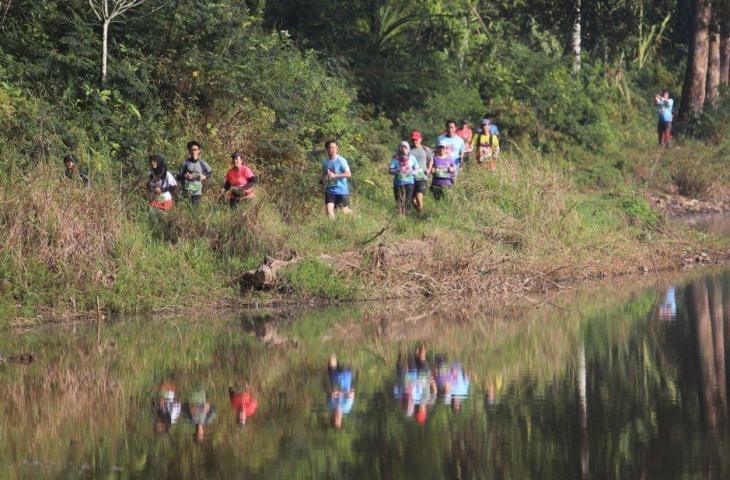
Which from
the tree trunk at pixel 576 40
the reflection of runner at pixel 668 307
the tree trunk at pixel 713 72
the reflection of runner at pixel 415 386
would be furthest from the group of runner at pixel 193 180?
the tree trunk at pixel 713 72

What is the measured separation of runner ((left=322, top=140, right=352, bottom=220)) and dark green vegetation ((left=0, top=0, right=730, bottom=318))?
19.7 inches

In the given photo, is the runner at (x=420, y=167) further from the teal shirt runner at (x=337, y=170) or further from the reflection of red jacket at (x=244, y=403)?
the reflection of red jacket at (x=244, y=403)

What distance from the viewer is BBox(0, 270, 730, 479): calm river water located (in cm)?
1054

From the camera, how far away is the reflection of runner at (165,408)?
12.1m

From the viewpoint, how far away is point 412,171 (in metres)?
24.8

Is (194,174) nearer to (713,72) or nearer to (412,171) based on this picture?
(412,171)

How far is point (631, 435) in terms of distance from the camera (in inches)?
442

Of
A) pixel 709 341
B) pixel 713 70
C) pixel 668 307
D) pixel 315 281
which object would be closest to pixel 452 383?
pixel 709 341

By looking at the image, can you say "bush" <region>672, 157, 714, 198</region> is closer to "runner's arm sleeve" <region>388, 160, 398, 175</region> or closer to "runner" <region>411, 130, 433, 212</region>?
→ "runner" <region>411, 130, 433, 212</region>

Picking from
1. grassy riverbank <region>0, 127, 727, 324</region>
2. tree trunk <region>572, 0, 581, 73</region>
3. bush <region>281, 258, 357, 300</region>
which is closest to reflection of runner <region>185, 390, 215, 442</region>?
grassy riverbank <region>0, 127, 727, 324</region>

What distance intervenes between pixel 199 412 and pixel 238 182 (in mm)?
10318

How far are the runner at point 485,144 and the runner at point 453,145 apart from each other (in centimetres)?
157

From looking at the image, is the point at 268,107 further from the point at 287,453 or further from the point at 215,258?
the point at 287,453

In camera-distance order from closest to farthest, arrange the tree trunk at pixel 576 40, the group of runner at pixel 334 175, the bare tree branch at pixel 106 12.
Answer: the group of runner at pixel 334 175 → the bare tree branch at pixel 106 12 → the tree trunk at pixel 576 40
